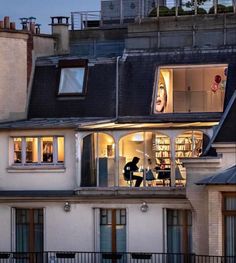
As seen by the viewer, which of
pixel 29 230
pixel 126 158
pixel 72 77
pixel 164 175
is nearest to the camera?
pixel 164 175

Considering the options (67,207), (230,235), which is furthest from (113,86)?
(230,235)

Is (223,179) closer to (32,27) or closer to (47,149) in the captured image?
(47,149)

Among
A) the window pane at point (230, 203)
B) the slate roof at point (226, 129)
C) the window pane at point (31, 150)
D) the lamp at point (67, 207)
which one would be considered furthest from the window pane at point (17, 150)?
the window pane at point (230, 203)

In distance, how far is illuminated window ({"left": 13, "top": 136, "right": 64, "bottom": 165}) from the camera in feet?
169

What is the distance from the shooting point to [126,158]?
51.2m

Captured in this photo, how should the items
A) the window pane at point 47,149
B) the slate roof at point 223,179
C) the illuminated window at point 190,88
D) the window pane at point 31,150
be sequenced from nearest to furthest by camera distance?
the slate roof at point 223,179 → the window pane at point 47,149 → the window pane at point 31,150 → the illuminated window at point 190,88

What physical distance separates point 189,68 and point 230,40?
10.8ft

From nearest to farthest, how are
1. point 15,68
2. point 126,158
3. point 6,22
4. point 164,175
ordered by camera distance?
1. point 164,175
2. point 126,158
3. point 15,68
4. point 6,22

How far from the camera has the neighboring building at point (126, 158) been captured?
47.3 metres

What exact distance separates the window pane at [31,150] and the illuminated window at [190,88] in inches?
208

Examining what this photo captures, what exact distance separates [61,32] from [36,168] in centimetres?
1061

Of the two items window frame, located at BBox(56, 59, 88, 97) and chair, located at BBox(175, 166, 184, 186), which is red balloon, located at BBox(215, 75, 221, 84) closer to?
window frame, located at BBox(56, 59, 88, 97)

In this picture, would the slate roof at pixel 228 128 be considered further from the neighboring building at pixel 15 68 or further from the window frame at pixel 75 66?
the neighboring building at pixel 15 68

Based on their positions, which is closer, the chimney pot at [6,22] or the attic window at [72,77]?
the chimney pot at [6,22]
